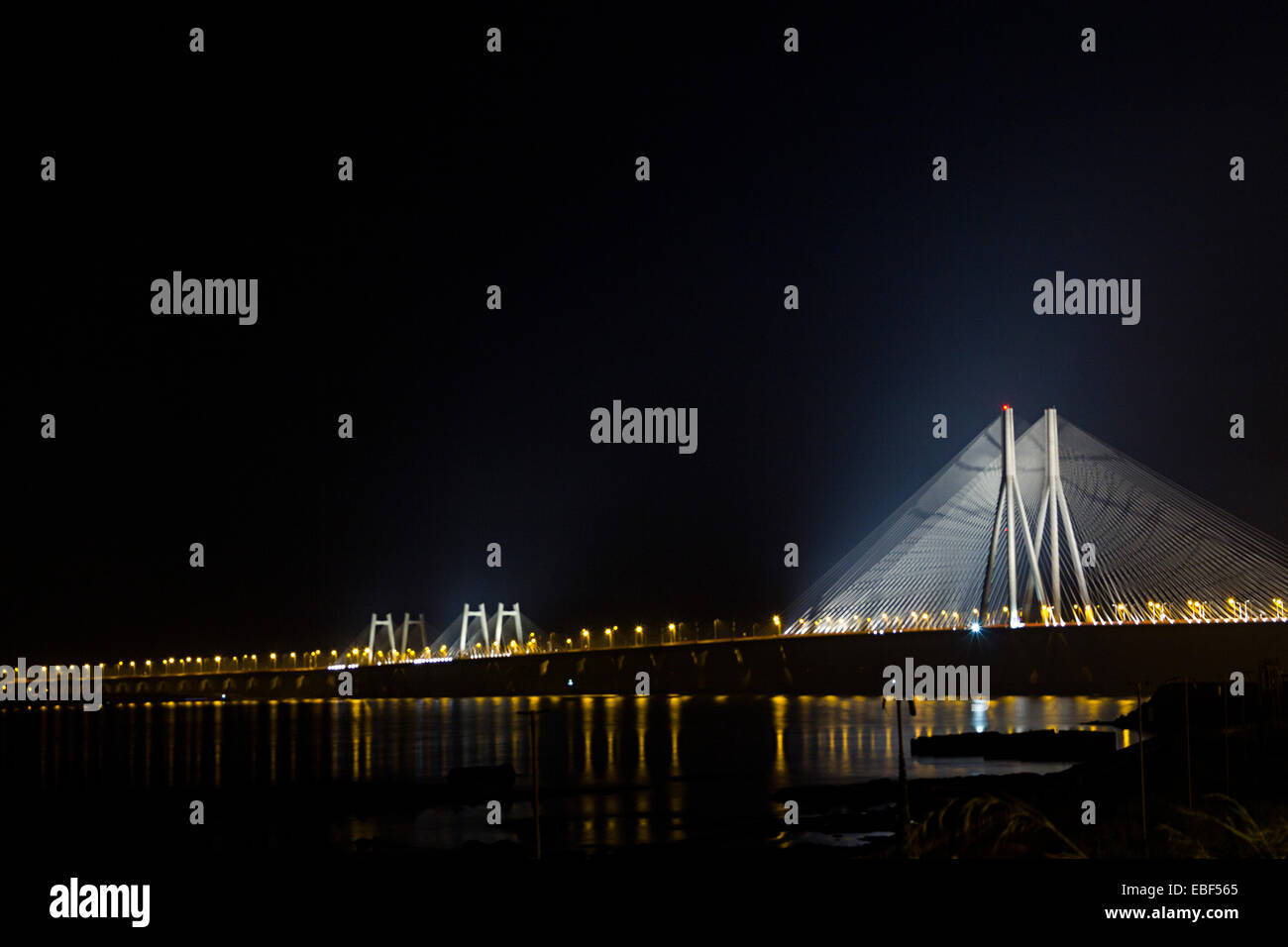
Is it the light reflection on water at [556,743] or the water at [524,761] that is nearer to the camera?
the water at [524,761]

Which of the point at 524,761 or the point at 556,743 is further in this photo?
the point at 556,743

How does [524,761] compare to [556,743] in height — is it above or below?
above

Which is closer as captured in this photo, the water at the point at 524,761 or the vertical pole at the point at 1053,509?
the water at the point at 524,761

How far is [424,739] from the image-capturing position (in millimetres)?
47875

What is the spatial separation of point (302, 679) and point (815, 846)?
78.9 metres

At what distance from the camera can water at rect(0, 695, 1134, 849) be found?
2511cm

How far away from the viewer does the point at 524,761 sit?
3794 cm

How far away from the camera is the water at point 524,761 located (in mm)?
25109

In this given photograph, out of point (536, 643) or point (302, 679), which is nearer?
point (536, 643)
